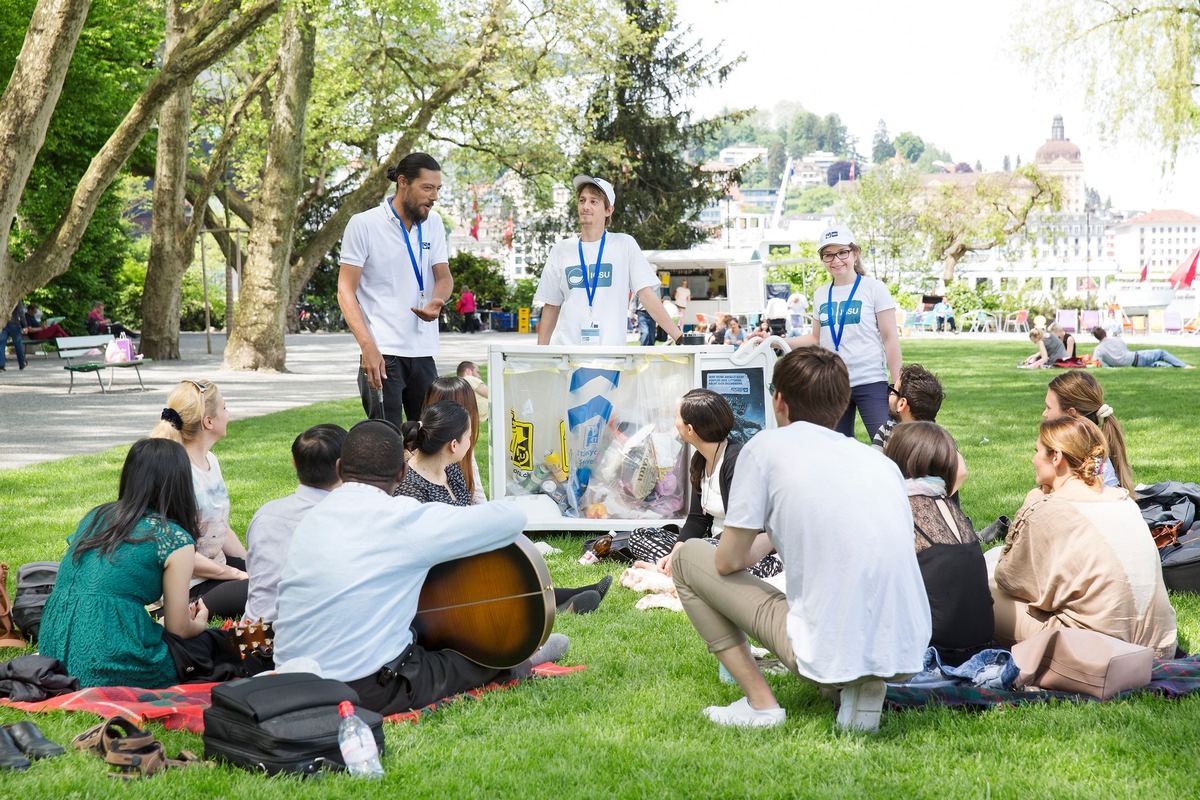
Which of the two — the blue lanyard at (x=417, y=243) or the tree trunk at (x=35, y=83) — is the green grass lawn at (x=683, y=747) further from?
the tree trunk at (x=35, y=83)

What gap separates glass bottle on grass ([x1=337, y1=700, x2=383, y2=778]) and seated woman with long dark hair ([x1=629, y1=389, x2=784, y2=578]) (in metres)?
2.48

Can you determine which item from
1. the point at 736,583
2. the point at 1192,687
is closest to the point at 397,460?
the point at 736,583

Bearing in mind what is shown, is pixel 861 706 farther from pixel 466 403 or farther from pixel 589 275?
pixel 589 275

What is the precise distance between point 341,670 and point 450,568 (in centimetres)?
52

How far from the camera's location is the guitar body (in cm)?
416

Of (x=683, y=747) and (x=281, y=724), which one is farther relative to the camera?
(x=683, y=747)

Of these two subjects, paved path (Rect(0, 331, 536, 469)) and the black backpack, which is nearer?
the black backpack

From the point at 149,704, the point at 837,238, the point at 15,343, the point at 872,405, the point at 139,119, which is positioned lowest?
the point at 149,704

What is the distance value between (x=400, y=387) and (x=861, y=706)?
375 cm

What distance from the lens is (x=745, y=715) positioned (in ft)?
13.0

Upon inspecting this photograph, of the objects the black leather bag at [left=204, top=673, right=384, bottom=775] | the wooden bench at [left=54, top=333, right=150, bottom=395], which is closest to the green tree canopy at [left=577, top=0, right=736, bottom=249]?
the wooden bench at [left=54, top=333, right=150, bottom=395]

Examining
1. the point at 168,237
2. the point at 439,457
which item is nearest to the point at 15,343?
the point at 168,237

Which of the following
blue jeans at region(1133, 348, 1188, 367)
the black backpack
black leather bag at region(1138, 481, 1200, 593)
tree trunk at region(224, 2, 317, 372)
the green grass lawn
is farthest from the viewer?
blue jeans at region(1133, 348, 1188, 367)

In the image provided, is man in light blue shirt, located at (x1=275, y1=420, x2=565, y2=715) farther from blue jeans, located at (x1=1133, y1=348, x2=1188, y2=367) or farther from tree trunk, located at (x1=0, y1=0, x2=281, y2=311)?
blue jeans, located at (x1=1133, y1=348, x2=1188, y2=367)
